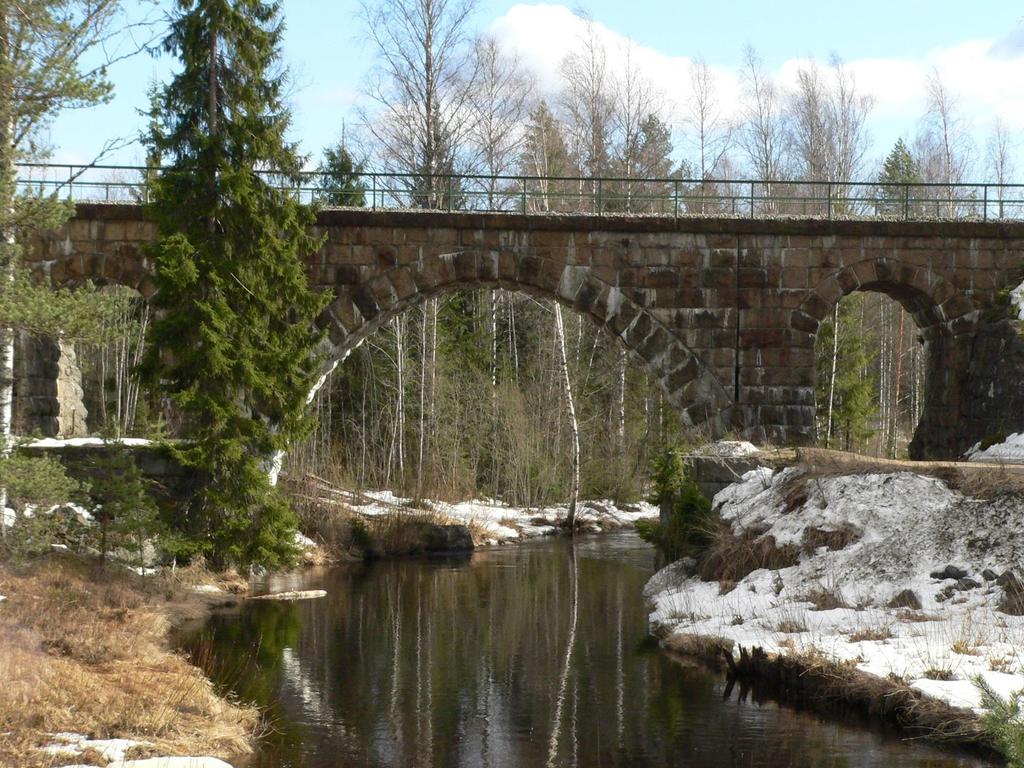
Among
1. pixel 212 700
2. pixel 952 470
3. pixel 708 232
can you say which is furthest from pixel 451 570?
pixel 212 700

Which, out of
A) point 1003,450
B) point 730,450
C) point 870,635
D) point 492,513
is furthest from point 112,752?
point 492,513

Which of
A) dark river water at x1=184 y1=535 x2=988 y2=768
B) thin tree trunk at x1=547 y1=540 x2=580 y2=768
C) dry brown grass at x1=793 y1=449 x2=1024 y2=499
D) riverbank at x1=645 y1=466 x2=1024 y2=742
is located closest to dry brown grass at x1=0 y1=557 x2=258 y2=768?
dark river water at x1=184 y1=535 x2=988 y2=768

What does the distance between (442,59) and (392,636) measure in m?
18.1

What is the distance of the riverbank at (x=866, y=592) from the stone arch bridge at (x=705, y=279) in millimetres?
5016

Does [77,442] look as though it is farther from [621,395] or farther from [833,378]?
[833,378]

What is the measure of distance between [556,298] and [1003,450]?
735 cm

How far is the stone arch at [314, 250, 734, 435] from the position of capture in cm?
2094

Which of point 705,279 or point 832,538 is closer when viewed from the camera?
point 832,538

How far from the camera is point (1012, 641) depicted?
11109mm

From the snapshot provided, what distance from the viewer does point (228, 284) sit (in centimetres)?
1789

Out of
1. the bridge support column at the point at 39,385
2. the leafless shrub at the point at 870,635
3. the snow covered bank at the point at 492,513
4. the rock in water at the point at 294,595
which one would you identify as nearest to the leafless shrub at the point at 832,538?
the leafless shrub at the point at 870,635

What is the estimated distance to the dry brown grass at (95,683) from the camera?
894 cm

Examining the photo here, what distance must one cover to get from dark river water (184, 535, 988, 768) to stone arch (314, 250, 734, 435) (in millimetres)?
3889

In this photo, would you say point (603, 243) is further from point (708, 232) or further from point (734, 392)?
point (734, 392)
